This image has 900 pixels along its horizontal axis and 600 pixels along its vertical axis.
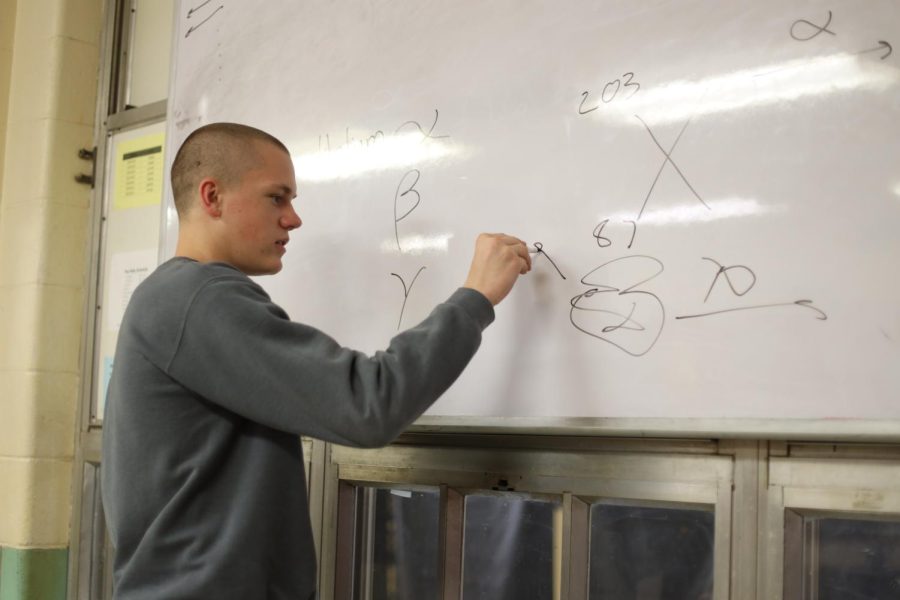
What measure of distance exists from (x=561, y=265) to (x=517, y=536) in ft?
1.67

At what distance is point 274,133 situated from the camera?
1.70 metres

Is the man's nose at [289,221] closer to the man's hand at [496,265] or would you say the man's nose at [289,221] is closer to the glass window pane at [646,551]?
the man's hand at [496,265]

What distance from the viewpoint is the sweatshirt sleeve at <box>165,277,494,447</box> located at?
106cm

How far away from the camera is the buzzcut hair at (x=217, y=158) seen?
1.28 meters

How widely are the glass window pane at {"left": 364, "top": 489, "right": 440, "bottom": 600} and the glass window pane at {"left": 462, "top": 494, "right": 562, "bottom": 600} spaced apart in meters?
0.13

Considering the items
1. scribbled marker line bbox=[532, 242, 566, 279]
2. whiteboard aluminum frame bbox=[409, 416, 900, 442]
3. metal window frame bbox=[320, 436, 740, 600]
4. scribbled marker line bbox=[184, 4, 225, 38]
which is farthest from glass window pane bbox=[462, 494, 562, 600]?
scribbled marker line bbox=[184, 4, 225, 38]

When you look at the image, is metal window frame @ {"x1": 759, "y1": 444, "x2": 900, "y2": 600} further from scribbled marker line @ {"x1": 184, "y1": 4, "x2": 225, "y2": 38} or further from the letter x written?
scribbled marker line @ {"x1": 184, "y1": 4, "x2": 225, "y2": 38}

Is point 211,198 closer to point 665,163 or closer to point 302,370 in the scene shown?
point 302,370

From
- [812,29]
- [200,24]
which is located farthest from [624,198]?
[200,24]

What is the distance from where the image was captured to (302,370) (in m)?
1.07

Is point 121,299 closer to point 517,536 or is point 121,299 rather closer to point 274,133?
point 274,133

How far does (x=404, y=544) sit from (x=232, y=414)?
65 cm

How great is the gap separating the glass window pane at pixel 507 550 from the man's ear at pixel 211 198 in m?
0.60

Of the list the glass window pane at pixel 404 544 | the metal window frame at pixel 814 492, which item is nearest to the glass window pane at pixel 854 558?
the metal window frame at pixel 814 492
